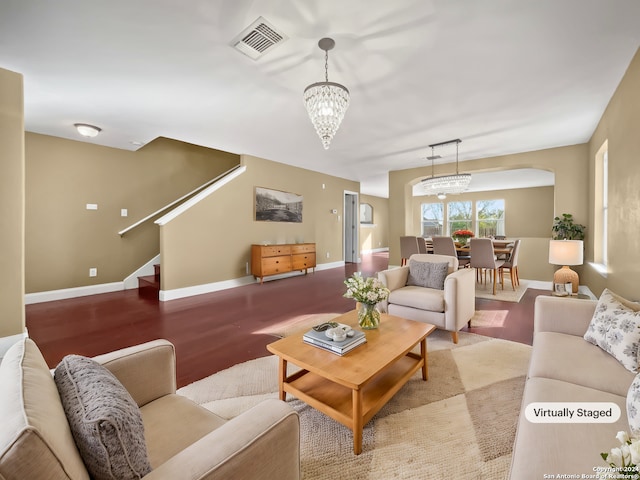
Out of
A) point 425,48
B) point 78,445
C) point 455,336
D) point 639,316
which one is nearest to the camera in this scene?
point 78,445

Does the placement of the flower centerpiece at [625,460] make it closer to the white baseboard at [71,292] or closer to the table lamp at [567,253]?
the table lamp at [567,253]

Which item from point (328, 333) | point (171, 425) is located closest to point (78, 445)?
point (171, 425)

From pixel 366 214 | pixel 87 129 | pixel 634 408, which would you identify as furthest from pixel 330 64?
pixel 366 214

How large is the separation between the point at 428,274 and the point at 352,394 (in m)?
2.01

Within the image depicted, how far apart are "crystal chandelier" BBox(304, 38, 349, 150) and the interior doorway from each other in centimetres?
672

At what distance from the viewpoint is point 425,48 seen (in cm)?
233

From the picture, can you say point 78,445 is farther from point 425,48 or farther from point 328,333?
point 425,48

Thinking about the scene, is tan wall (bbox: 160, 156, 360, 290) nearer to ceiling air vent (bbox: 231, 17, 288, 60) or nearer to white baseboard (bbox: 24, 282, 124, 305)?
white baseboard (bbox: 24, 282, 124, 305)

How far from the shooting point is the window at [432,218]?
36.4ft

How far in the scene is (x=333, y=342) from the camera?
1.81 m

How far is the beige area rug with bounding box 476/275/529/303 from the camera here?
465 centimetres

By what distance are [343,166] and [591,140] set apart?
172 inches

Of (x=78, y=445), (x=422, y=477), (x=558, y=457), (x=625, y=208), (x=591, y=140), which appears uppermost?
(x=591, y=140)

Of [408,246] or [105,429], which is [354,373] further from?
[408,246]
